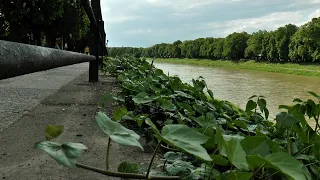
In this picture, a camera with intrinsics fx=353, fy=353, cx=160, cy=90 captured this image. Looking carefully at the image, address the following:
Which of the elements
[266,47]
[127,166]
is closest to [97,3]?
[127,166]

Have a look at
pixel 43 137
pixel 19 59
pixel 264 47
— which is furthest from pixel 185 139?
pixel 264 47

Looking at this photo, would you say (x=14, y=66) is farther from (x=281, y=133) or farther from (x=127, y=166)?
(x=281, y=133)

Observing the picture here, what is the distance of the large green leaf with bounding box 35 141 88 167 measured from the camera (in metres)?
0.35

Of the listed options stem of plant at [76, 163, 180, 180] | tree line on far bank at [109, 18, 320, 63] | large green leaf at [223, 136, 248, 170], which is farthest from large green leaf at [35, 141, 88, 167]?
tree line on far bank at [109, 18, 320, 63]

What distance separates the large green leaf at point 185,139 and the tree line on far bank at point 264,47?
79.4 ft

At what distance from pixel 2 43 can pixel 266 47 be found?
48.6m

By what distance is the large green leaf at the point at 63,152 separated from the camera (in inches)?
13.7

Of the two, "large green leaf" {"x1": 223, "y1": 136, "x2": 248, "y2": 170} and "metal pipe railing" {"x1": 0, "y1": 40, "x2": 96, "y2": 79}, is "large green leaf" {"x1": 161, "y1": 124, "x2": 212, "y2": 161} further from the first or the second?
"metal pipe railing" {"x1": 0, "y1": 40, "x2": 96, "y2": 79}

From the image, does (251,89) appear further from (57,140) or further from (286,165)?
(286,165)

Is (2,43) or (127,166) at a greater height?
(2,43)

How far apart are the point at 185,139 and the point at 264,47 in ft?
162

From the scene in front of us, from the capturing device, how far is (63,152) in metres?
0.37

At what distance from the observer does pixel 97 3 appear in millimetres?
4285

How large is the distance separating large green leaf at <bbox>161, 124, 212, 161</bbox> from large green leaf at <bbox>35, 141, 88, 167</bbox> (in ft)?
0.40
